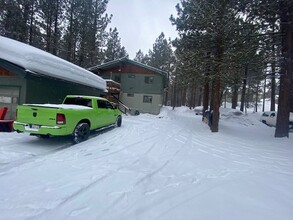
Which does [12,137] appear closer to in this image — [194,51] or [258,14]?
[194,51]

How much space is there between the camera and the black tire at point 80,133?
355 inches

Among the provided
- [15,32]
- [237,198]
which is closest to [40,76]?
[237,198]

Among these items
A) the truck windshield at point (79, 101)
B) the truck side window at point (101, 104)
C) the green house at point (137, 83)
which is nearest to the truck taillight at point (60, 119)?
the truck windshield at point (79, 101)

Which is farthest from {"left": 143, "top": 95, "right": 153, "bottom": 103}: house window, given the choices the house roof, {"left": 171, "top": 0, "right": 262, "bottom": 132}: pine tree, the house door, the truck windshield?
the truck windshield

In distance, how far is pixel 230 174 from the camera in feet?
19.7

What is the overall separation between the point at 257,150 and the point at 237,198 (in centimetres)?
582

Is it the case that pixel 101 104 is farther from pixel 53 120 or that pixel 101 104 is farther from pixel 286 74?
pixel 286 74

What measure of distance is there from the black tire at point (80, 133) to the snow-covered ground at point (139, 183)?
0.40m

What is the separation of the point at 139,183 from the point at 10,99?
10687 millimetres

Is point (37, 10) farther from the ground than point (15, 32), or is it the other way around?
point (37, 10)

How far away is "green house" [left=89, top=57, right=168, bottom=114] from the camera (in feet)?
104

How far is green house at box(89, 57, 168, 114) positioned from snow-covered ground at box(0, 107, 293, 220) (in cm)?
2307

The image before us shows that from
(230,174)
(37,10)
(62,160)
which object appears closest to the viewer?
(230,174)

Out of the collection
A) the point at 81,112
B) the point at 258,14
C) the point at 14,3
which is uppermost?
the point at 14,3
